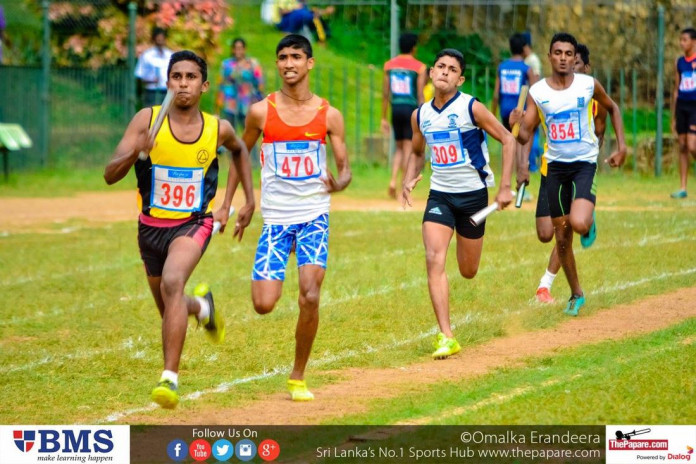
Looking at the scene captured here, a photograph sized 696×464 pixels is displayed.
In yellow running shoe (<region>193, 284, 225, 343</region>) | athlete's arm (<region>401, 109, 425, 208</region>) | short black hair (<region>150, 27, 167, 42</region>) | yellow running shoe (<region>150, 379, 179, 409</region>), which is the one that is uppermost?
short black hair (<region>150, 27, 167, 42</region>)

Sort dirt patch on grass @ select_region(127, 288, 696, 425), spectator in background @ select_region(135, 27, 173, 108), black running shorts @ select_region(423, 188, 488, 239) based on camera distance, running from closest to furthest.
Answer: dirt patch on grass @ select_region(127, 288, 696, 425) → black running shorts @ select_region(423, 188, 488, 239) → spectator in background @ select_region(135, 27, 173, 108)

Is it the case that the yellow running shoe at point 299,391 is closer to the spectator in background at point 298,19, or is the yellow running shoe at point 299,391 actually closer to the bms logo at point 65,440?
the bms logo at point 65,440

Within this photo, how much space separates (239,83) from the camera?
953 inches

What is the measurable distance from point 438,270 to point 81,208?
10885mm

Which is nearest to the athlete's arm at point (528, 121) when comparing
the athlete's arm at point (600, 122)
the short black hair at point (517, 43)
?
the athlete's arm at point (600, 122)

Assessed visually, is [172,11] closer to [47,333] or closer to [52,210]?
[52,210]

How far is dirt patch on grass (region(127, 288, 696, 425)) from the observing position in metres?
8.11

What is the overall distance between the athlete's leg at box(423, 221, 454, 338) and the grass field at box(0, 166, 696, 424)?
33cm

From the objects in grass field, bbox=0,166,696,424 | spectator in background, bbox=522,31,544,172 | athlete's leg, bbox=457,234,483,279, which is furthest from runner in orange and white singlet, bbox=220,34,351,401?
spectator in background, bbox=522,31,544,172

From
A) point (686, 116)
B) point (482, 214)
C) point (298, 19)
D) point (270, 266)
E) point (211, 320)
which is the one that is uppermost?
point (298, 19)

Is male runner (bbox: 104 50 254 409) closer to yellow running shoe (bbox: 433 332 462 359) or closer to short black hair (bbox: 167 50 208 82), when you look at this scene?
short black hair (bbox: 167 50 208 82)

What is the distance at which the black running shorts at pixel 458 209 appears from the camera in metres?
10.4

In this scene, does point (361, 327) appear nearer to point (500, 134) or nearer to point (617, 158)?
point (500, 134)

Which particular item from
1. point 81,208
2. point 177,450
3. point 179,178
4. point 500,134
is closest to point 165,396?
point 177,450
